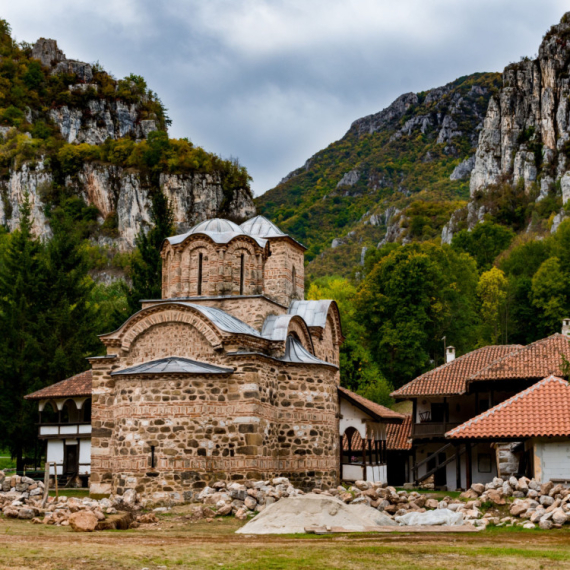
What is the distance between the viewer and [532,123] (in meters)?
79.8

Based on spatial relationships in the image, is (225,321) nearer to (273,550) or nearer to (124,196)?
(273,550)

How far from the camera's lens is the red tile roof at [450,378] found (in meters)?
26.5

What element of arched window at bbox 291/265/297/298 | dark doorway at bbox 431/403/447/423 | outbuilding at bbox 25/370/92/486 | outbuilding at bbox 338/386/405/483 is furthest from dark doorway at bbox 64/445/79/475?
dark doorway at bbox 431/403/447/423

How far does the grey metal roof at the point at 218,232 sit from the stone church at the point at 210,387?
44 millimetres

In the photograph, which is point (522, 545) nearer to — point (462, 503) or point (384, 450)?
point (462, 503)

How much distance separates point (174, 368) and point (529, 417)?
326 inches

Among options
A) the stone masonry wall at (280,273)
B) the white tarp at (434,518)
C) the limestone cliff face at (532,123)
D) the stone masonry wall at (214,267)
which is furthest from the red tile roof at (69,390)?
the limestone cliff face at (532,123)

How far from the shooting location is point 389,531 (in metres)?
13.5

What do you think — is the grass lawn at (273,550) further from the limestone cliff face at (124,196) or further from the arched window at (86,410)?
the limestone cliff face at (124,196)

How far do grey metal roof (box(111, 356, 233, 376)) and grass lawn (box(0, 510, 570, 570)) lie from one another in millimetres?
5415

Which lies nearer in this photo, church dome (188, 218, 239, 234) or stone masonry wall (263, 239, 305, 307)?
church dome (188, 218, 239, 234)

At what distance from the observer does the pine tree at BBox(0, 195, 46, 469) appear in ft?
101

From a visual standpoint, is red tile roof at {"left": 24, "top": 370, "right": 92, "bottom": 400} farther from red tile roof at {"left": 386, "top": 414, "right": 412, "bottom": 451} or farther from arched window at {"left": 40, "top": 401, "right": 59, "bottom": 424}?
red tile roof at {"left": 386, "top": 414, "right": 412, "bottom": 451}

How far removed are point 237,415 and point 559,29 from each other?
73091mm
